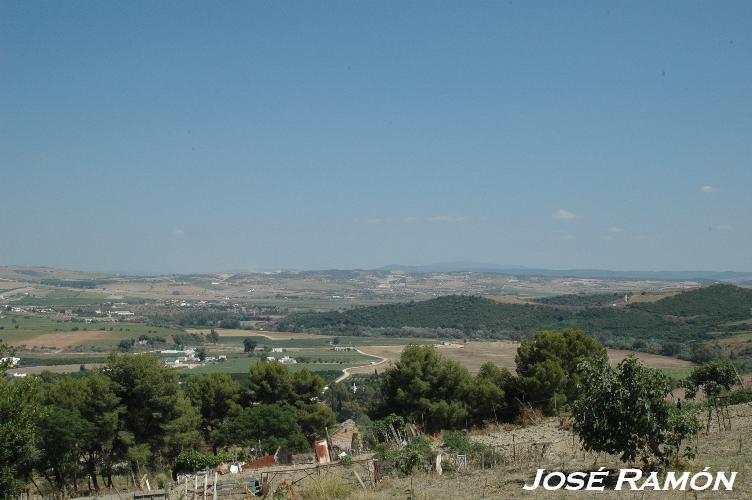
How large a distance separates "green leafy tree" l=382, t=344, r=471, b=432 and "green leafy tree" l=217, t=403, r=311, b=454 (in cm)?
398

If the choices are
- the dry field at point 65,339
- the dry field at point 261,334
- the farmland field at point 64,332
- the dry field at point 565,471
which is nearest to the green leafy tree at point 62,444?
the dry field at point 565,471

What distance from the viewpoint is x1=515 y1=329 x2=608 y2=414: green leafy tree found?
2400 centimetres

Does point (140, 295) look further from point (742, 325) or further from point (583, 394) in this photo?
point (583, 394)

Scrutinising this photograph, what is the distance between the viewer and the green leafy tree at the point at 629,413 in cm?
982

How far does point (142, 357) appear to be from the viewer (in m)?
23.0

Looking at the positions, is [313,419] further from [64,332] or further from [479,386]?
[64,332]

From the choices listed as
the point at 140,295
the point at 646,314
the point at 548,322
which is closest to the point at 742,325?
the point at 646,314

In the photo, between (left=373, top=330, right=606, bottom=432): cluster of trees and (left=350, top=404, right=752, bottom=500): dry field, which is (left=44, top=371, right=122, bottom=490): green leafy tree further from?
(left=350, top=404, right=752, bottom=500): dry field

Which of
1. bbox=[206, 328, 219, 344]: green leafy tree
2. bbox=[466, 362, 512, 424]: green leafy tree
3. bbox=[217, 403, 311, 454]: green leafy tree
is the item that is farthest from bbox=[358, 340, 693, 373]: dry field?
bbox=[217, 403, 311, 454]: green leafy tree

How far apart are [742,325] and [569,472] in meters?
61.1

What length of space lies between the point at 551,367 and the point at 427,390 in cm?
465

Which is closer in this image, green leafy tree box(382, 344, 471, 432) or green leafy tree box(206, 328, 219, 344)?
green leafy tree box(382, 344, 471, 432)

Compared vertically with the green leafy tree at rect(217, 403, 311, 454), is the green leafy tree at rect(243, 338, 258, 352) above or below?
below

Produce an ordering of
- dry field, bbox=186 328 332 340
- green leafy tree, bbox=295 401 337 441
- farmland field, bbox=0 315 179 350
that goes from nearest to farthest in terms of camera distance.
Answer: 1. green leafy tree, bbox=295 401 337 441
2. farmland field, bbox=0 315 179 350
3. dry field, bbox=186 328 332 340
